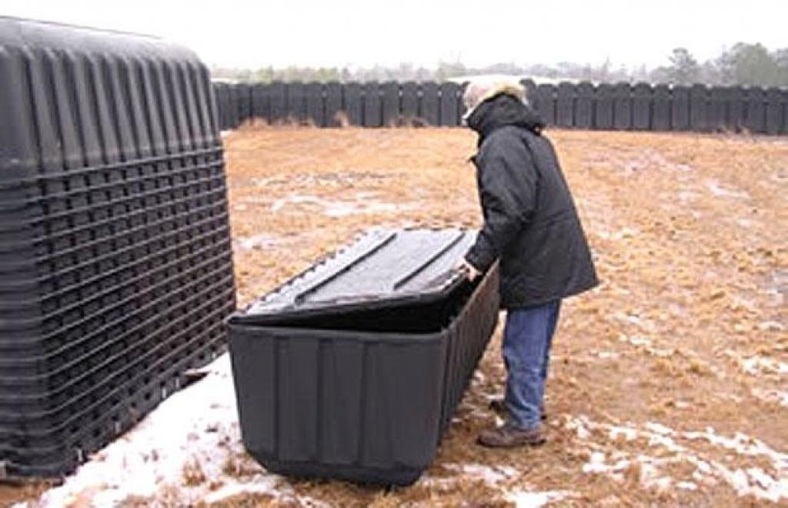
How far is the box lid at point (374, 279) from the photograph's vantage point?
13.5 ft

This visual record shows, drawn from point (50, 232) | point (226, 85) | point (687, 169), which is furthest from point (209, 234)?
point (226, 85)

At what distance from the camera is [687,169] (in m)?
18.4

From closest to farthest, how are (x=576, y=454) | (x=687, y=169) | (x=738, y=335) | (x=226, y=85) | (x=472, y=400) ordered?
(x=576, y=454), (x=472, y=400), (x=738, y=335), (x=687, y=169), (x=226, y=85)

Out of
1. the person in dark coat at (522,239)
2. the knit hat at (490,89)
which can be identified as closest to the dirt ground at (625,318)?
the person in dark coat at (522,239)

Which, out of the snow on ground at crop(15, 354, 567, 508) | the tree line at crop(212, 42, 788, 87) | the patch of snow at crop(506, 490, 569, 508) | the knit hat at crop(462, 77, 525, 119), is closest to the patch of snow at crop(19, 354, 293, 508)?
the snow on ground at crop(15, 354, 567, 508)

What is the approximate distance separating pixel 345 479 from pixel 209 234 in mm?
2406

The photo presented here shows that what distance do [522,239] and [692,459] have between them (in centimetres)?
146

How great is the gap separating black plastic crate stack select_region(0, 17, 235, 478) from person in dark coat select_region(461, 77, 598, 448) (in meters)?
1.85

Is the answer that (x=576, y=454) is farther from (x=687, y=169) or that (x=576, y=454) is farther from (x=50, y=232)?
(x=687, y=169)

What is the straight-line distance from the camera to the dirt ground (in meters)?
4.51

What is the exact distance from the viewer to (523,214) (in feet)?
14.5

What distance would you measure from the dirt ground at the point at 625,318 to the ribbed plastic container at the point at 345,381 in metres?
0.19

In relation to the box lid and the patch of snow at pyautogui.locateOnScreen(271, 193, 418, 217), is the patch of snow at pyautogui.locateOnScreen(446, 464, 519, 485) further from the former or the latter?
the patch of snow at pyautogui.locateOnScreen(271, 193, 418, 217)

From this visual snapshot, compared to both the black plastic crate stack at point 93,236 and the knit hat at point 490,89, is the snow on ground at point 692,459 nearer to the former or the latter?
the knit hat at point 490,89
